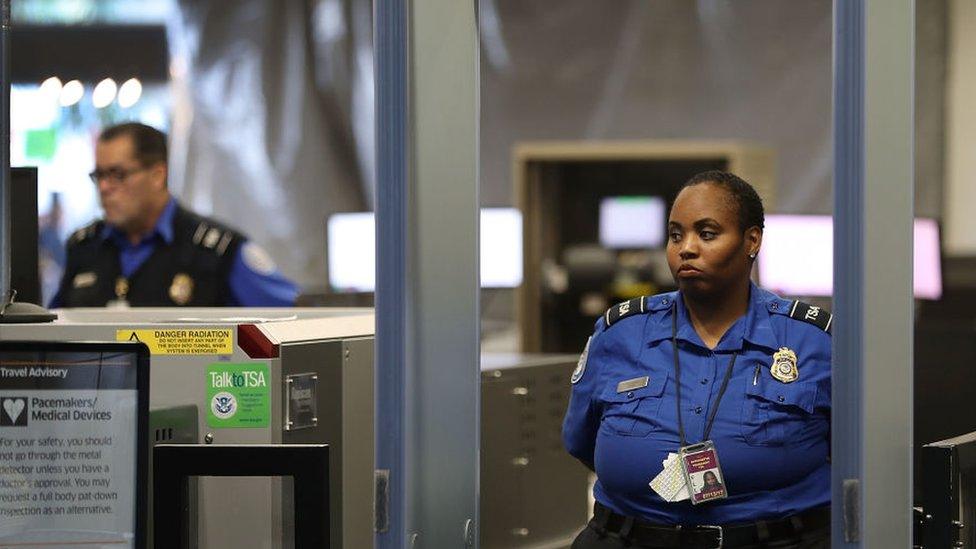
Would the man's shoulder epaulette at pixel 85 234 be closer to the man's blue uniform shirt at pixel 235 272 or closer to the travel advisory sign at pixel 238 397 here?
the man's blue uniform shirt at pixel 235 272

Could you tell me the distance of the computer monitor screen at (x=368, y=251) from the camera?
7695 millimetres

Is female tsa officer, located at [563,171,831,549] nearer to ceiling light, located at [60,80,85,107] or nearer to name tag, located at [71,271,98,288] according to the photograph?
name tag, located at [71,271,98,288]

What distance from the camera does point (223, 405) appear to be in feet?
7.26

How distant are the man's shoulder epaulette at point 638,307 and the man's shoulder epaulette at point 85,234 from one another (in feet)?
6.53

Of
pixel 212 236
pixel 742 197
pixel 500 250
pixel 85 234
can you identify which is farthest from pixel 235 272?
pixel 500 250

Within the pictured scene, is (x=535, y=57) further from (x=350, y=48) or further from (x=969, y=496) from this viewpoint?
(x=969, y=496)

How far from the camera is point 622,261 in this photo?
7926 millimetres

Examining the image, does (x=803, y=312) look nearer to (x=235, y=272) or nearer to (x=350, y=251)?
(x=235, y=272)

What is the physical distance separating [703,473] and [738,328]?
10.7 inches

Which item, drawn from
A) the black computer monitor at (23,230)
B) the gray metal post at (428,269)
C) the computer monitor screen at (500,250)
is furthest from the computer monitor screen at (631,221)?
the gray metal post at (428,269)

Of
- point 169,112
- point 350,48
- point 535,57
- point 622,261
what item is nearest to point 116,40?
point 169,112

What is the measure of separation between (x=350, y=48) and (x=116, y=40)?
1.25 m

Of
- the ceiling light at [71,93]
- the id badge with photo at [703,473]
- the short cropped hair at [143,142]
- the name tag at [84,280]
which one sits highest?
the ceiling light at [71,93]

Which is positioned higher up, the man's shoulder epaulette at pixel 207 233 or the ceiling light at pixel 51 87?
the ceiling light at pixel 51 87
